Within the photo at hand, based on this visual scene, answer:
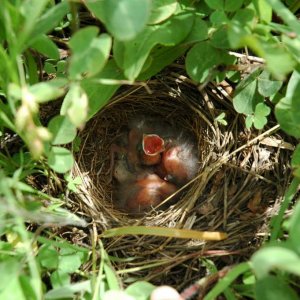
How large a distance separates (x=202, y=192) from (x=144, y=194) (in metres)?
0.30

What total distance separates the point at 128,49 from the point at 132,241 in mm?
673

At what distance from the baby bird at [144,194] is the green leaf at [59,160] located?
674 millimetres

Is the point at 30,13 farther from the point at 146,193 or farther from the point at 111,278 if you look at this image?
the point at 146,193

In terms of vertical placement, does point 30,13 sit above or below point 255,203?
above

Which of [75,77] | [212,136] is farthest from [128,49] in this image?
[212,136]

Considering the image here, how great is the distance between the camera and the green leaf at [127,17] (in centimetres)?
122

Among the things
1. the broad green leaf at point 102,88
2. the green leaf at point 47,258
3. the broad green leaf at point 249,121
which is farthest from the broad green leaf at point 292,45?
the green leaf at point 47,258

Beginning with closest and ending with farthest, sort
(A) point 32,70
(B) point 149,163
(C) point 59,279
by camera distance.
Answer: (C) point 59,279, (A) point 32,70, (B) point 149,163

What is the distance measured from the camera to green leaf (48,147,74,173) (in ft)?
5.19

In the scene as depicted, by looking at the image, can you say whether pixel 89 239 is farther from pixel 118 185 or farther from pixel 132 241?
pixel 118 185

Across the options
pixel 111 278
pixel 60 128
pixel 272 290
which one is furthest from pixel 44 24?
pixel 272 290

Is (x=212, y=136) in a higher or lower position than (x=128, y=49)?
lower

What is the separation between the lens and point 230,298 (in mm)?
1586

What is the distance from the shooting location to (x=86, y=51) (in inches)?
48.9
